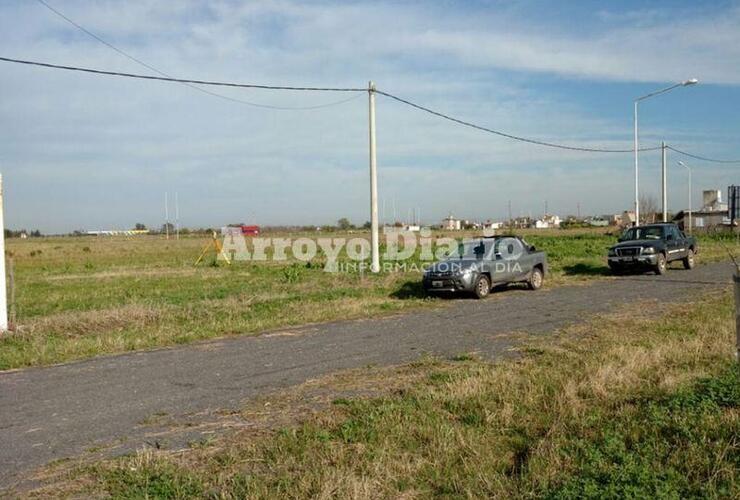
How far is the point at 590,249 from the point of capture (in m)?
35.1

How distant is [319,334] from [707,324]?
6.84 meters

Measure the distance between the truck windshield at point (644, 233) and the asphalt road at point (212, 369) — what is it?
8.10 metres

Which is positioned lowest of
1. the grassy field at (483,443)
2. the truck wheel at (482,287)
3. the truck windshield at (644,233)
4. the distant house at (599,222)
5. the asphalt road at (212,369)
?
the asphalt road at (212,369)

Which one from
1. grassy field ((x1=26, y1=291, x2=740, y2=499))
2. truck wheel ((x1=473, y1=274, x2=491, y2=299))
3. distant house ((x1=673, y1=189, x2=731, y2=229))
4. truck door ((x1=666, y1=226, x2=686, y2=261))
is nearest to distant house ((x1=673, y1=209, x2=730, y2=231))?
distant house ((x1=673, y1=189, x2=731, y2=229))

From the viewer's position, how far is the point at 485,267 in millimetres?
17281

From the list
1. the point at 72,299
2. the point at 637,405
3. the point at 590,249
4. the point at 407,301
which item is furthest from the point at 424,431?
the point at 590,249

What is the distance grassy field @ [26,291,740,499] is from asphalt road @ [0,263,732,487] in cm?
76

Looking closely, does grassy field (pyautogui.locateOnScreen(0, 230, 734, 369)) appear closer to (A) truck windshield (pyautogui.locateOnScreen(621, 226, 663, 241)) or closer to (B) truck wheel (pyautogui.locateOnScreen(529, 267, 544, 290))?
(B) truck wheel (pyautogui.locateOnScreen(529, 267, 544, 290))

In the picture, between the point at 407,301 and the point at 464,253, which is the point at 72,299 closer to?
the point at 407,301

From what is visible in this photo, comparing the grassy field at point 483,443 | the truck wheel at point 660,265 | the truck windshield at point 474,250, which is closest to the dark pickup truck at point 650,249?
the truck wheel at point 660,265

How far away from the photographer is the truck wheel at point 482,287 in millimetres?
16906

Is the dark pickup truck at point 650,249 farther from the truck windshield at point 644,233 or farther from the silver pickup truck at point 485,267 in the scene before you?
the silver pickup truck at point 485,267

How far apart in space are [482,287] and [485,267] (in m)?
0.56

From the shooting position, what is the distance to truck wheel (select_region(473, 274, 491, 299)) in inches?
666
